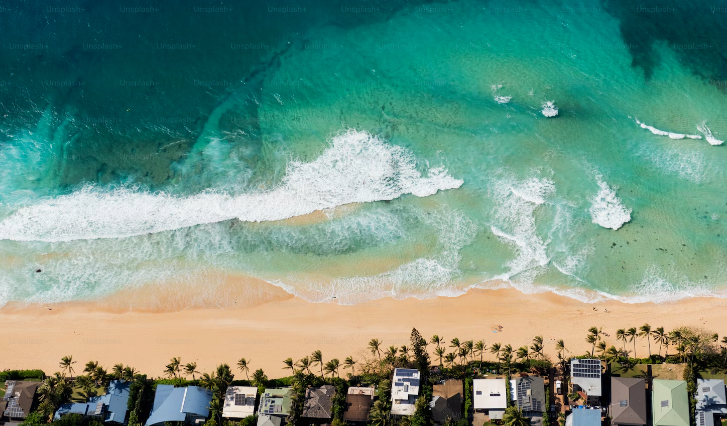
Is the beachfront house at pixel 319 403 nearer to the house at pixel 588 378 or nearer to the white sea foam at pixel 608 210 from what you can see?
the house at pixel 588 378

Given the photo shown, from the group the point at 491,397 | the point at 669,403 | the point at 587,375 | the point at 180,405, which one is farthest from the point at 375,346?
the point at 669,403

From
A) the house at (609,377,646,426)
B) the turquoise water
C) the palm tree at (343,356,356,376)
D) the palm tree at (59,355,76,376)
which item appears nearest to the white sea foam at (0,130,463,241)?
the turquoise water

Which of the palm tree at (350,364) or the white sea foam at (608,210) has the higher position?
the white sea foam at (608,210)

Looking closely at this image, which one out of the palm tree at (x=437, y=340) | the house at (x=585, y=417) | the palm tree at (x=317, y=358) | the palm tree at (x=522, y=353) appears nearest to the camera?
the house at (x=585, y=417)

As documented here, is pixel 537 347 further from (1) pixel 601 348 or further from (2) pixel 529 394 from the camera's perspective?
(1) pixel 601 348

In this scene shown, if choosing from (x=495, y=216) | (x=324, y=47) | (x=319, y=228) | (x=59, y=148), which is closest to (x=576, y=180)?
(x=495, y=216)

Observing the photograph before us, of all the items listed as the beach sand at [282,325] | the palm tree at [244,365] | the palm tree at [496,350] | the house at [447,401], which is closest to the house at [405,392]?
the house at [447,401]

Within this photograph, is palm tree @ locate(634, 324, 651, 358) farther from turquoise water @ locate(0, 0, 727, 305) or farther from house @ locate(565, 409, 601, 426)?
house @ locate(565, 409, 601, 426)
